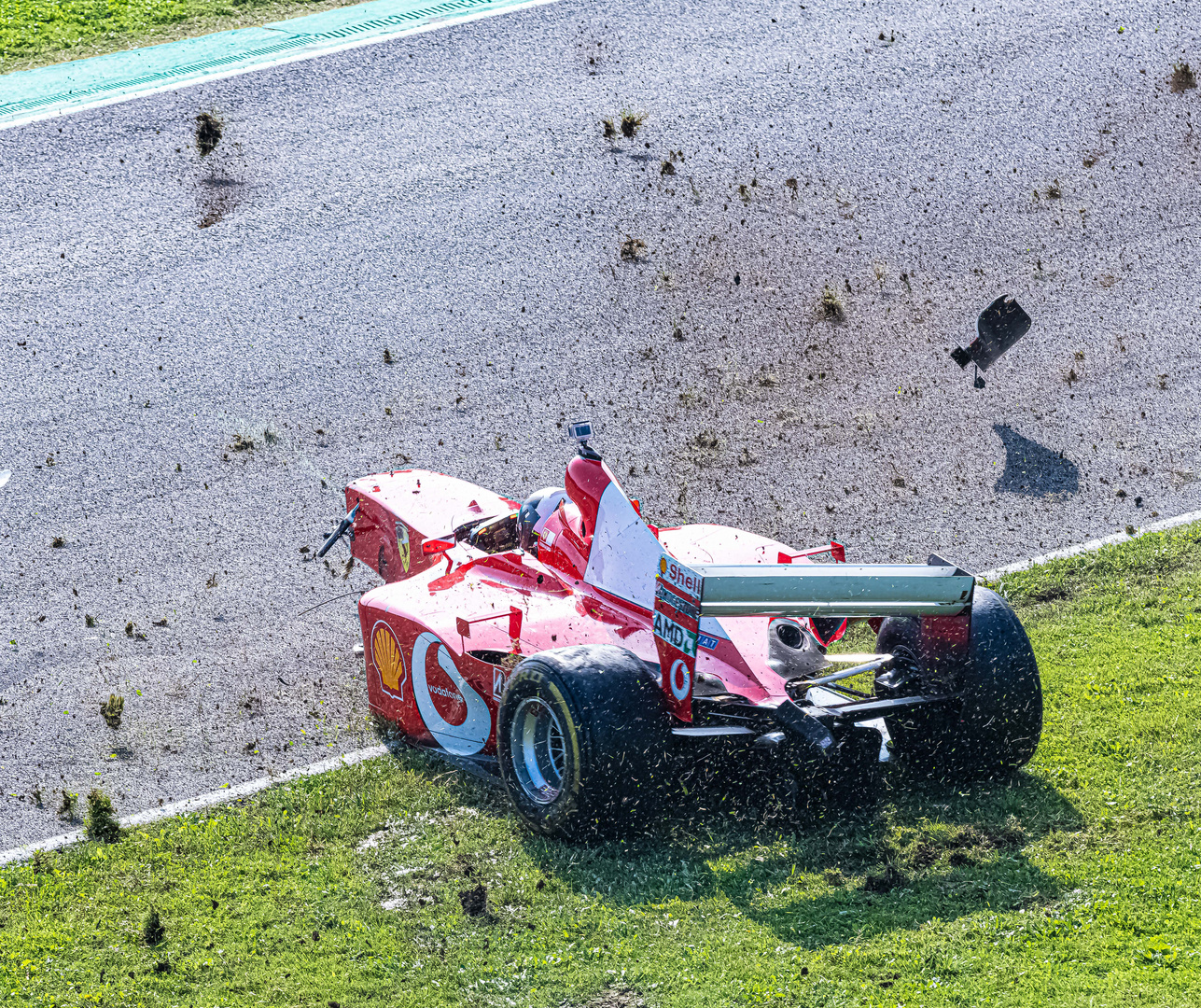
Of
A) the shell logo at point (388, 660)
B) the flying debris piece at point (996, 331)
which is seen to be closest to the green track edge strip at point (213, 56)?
the flying debris piece at point (996, 331)

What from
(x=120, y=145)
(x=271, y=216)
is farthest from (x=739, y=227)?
(x=120, y=145)

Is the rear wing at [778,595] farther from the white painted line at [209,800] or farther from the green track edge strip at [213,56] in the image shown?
the green track edge strip at [213,56]

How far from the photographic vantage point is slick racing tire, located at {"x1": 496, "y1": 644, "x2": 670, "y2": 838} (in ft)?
22.4

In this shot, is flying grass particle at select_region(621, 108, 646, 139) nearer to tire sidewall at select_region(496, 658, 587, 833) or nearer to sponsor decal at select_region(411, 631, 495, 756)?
sponsor decal at select_region(411, 631, 495, 756)

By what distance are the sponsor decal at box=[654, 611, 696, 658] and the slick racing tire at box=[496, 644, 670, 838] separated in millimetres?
198

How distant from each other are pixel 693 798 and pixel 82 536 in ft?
23.5

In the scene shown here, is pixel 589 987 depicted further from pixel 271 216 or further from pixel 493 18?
pixel 493 18

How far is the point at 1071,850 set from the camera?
268 inches

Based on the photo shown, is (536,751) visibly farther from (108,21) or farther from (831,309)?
(108,21)

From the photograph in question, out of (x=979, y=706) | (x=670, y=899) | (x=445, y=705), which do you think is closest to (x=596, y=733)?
(x=670, y=899)

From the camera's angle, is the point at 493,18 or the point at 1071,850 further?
the point at 493,18

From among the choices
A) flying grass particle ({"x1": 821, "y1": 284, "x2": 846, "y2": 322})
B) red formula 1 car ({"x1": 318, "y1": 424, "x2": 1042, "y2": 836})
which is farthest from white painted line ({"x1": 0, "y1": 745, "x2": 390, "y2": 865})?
flying grass particle ({"x1": 821, "y1": 284, "x2": 846, "y2": 322})

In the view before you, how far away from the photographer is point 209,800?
856 centimetres

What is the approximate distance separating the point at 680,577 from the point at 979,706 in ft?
6.16
